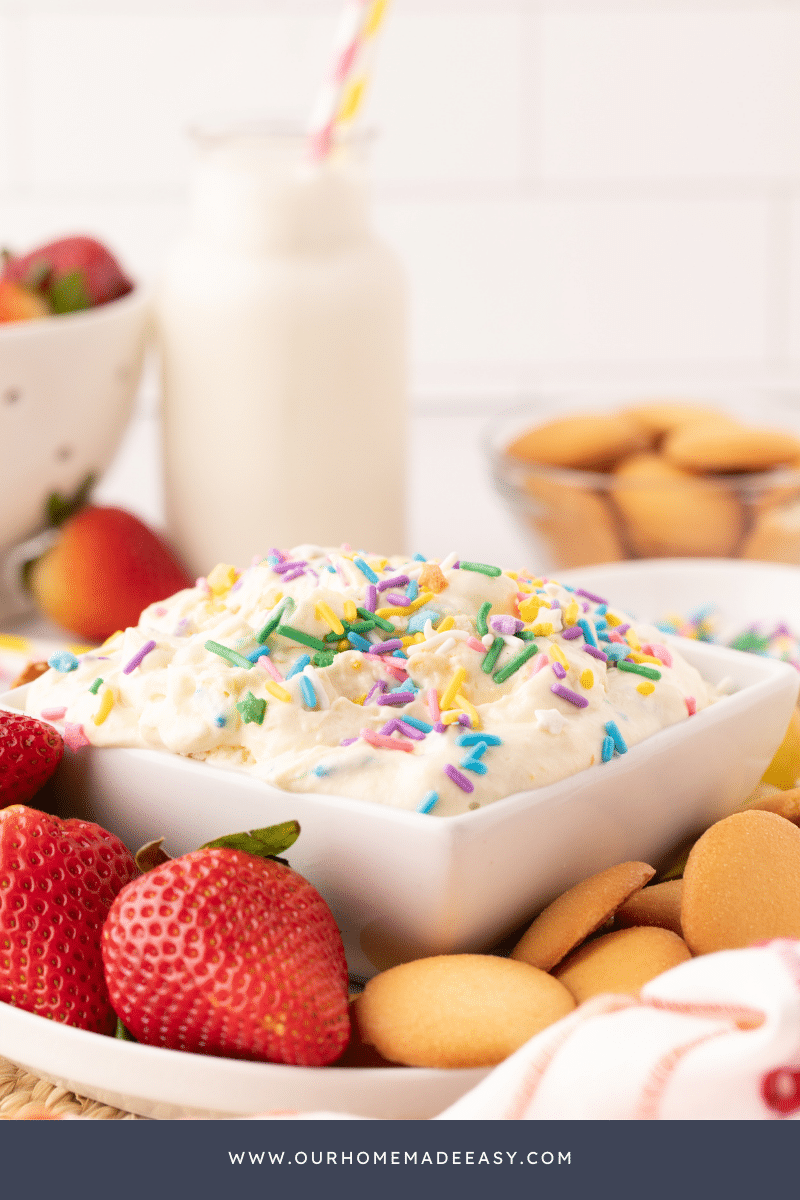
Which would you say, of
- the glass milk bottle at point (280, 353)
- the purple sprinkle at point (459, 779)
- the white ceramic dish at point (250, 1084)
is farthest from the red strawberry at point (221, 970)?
the glass milk bottle at point (280, 353)

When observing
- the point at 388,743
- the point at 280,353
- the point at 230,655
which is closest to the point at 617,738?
the point at 388,743

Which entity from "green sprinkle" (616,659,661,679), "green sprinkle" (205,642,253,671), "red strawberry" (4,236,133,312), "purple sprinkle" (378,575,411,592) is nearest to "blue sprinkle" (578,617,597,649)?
"green sprinkle" (616,659,661,679)

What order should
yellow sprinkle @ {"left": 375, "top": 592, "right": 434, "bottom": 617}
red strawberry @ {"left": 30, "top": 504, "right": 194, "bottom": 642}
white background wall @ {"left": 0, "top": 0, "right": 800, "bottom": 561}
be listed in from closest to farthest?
yellow sprinkle @ {"left": 375, "top": 592, "right": 434, "bottom": 617}
red strawberry @ {"left": 30, "top": 504, "right": 194, "bottom": 642}
white background wall @ {"left": 0, "top": 0, "right": 800, "bottom": 561}

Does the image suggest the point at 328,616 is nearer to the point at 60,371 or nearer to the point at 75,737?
the point at 75,737

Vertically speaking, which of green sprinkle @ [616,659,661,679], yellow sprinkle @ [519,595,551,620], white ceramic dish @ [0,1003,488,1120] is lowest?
white ceramic dish @ [0,1003,488,1120]

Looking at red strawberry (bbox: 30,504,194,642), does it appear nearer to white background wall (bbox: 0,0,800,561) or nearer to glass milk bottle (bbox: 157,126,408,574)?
glass milk bottle (bbox: 157,126,408,574)

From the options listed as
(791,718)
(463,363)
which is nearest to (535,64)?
(463,363)
